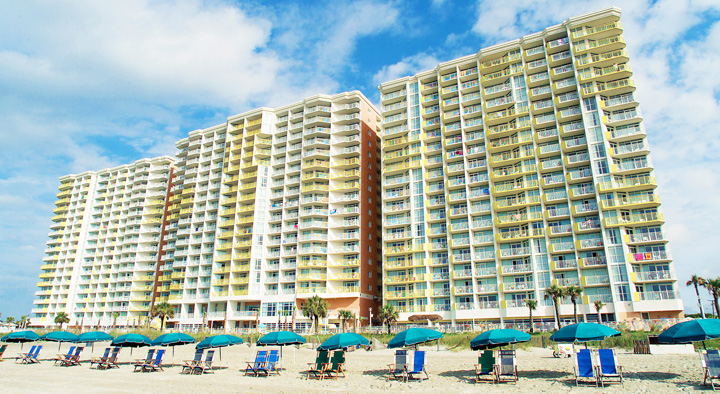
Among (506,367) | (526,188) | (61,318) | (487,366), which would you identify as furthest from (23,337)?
(61,318)

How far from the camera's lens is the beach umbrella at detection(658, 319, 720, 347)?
17.8 metres

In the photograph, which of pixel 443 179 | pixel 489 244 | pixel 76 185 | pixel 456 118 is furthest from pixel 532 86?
pixel 76 185

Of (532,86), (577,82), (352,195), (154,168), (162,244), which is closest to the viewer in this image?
(577,82)

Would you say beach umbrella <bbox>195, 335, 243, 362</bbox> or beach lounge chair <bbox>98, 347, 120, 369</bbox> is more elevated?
beach umbrella <bbox>195, 335, 243, 362</bbox>

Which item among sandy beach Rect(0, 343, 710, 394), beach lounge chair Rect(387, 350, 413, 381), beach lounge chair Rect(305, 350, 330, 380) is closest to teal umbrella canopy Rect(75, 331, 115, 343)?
sandy beach Rect(0, 343, 710, 394)

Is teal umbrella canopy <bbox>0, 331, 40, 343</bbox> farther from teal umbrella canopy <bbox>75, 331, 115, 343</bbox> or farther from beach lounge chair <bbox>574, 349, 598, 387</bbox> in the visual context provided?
beach lounge chair <bbox>574, 349, 598, 387</bbox>

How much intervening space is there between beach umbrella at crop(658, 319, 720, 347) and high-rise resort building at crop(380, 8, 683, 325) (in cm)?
3591

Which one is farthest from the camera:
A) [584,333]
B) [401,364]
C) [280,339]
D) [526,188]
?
[526,188]

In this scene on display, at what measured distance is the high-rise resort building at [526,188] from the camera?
5325cm

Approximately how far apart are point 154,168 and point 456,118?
234 feet

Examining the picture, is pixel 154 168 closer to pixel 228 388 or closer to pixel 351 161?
pixel 351 161

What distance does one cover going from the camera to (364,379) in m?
23.1

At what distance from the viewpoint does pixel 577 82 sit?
6009 cm

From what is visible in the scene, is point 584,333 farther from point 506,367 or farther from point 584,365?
point 506,367
